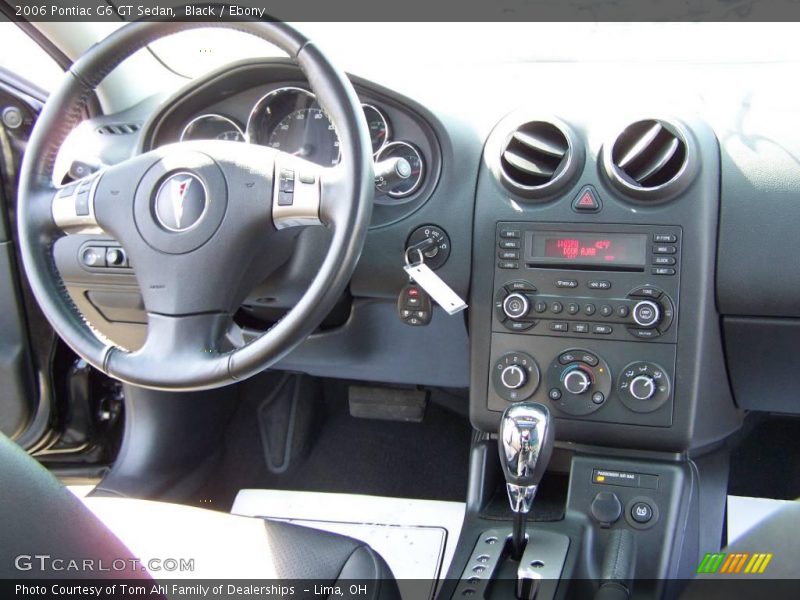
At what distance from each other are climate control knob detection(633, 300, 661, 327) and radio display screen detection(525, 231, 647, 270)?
Result: 0.22 feet

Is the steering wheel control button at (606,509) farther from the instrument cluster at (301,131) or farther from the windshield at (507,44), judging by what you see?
the windshield at (507,44)

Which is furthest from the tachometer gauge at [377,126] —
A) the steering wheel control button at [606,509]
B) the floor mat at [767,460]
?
the floor mat at [767,460]

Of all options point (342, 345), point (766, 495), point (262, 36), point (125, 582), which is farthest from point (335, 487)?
point (125, 582)

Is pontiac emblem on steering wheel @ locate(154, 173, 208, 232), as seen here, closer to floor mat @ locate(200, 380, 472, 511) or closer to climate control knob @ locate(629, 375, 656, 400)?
climate control knob @ locate(629, 375, 656, 400)

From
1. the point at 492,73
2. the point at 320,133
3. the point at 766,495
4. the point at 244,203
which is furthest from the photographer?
the point at 766,495

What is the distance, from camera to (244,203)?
133 cm

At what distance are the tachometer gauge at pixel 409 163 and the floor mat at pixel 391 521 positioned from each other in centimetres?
87

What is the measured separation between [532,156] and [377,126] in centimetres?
Answer: 32

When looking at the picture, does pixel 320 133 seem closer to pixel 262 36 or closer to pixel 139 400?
pixel 262 36

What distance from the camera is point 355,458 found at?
7.61 ft

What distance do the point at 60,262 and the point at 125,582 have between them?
1.07 meters

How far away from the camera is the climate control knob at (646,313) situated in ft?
4.73

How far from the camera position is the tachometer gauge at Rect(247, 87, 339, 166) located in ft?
5.44

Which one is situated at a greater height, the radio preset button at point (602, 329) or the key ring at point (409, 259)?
the key ring at point (409, 259)
